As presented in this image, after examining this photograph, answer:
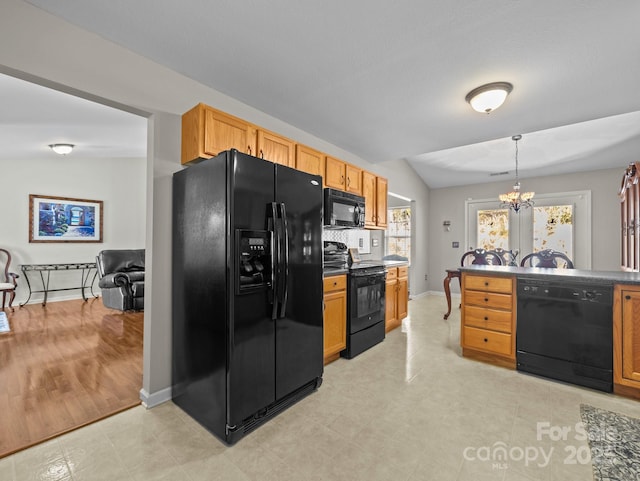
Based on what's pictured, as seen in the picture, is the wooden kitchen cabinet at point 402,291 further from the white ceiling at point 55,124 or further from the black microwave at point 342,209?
the white ceiling at point 55,124

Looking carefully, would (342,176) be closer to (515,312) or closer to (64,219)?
(515,312)

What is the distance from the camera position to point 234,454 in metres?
1.67

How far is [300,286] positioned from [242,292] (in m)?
0.55

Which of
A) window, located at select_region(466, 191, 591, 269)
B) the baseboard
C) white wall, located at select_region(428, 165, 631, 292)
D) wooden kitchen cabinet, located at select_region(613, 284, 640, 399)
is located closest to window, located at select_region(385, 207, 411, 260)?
white wall, located at select_region(428, 165, 631, 292)

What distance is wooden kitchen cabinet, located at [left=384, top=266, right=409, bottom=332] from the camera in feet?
12.8

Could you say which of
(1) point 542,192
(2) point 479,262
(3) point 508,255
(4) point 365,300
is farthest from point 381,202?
(1) point 542,192

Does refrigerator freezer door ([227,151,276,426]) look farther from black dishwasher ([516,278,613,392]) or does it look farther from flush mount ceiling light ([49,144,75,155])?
flush mount ceiling light ([49,144,75,155])

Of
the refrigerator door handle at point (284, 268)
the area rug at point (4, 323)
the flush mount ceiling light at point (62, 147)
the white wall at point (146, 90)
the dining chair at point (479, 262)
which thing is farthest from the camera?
the dining chair at point (479, 262)

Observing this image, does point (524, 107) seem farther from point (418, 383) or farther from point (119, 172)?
point (119, 172)

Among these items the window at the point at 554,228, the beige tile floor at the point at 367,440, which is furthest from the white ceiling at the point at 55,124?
the window at the point at 554,228

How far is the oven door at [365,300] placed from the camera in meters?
3.09

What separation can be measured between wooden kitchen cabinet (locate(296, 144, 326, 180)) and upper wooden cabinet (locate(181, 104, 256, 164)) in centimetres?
71

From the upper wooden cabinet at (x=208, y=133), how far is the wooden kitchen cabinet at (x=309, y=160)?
2.32 ft

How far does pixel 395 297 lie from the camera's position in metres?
4.10
